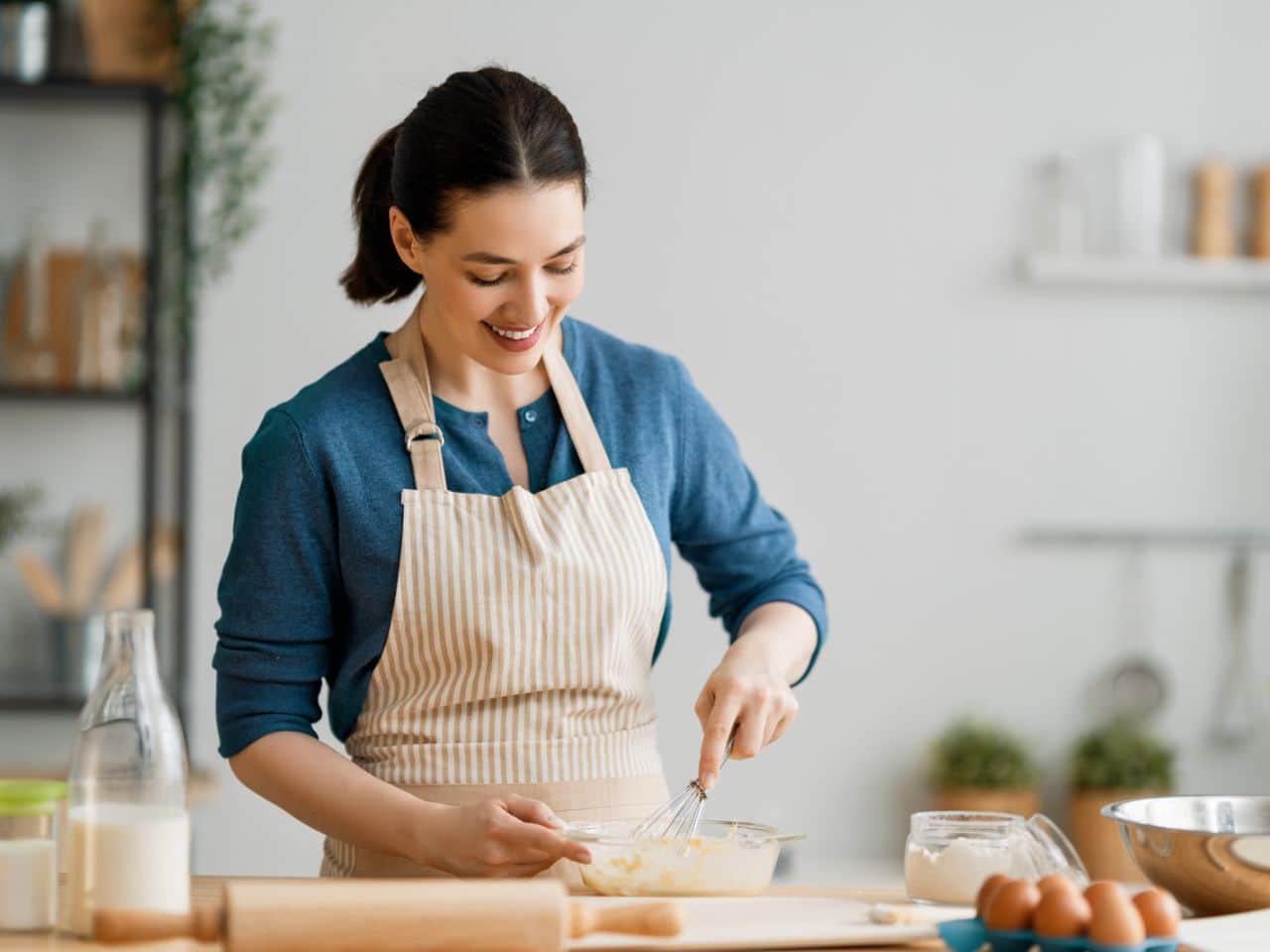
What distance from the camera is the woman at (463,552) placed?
1461 mm

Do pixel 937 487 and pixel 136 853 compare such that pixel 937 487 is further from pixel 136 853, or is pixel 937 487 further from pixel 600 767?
pixel 136 853

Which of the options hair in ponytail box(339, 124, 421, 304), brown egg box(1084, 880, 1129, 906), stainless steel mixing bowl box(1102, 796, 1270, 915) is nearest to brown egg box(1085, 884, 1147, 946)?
brown egg box(1084, 880, 1129, 906)

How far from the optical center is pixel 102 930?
3.22 ft

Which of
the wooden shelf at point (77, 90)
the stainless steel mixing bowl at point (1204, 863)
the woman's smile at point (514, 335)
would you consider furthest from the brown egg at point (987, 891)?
the wooden shelf at point (77, 90)

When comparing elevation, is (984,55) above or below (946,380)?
above

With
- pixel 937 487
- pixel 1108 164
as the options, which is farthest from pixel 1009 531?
pixel 1108 164

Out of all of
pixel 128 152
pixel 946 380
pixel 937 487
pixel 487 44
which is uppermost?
pixel 487 44

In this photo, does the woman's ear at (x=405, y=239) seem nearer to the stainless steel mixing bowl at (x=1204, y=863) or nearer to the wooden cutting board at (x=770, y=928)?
the wooden cutting board at (x=770, y=928)

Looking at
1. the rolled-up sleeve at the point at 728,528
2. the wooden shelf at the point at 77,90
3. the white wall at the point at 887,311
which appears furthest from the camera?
the white wall at the point at 887,311

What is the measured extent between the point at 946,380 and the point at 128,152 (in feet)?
6.06

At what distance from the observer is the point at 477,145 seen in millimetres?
1459

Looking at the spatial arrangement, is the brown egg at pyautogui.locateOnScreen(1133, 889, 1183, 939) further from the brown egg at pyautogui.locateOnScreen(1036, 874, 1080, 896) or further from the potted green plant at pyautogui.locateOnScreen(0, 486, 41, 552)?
the potted green plant at pyautogui.locateOnScreen(0, 486, 41, 552)

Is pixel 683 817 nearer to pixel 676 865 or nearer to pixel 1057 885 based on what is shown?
pixel 676 865

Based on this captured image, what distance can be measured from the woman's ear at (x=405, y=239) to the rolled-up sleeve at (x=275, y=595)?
0.20m
